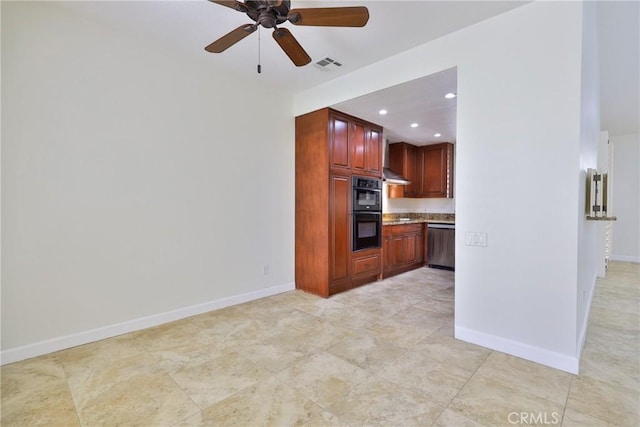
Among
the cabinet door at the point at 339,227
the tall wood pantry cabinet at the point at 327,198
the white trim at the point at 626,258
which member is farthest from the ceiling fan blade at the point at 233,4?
the white trim at the point at 626,258

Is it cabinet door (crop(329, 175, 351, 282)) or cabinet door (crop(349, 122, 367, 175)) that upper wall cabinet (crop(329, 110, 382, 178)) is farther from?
cabinet door (crop(329, 175, 351, 282))

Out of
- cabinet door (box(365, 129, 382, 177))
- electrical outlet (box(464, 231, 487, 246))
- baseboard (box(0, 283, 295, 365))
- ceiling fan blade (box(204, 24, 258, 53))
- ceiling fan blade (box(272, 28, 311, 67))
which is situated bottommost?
baseboard (box(0, 283, 295, 365))

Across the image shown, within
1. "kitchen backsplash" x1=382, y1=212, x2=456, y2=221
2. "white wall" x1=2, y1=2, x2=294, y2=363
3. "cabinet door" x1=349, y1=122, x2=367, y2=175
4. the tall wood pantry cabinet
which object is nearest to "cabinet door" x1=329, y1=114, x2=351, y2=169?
the tall wood pantry cabinet

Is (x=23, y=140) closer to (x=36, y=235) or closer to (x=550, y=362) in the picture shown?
(x=36, y=235)

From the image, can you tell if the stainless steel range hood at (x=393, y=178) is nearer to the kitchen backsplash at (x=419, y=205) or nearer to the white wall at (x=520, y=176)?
the kitchen backsplash at (x=419, y=205)

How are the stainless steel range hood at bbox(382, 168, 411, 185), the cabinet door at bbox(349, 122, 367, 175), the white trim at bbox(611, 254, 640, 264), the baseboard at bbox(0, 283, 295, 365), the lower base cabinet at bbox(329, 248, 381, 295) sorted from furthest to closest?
the white trim at bbox(611, 254, 640, 264) → the stainless steel range hood at bbox(382, 168, 411, 185) → the cabinet door at bbox(349, 122, 367, 175) → the lower base cabinet at bbox(329, 248, 381, 295) → the baseboard at bbox(0, 283, 295, 365)

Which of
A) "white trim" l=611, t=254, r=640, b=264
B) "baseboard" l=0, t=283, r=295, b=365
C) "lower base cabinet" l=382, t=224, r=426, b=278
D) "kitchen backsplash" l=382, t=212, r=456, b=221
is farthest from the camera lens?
"white trim" l=611, t=254, r=640, b=264

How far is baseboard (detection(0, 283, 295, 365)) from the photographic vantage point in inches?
92.4

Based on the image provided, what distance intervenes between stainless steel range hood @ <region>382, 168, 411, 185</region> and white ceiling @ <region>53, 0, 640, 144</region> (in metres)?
1.32

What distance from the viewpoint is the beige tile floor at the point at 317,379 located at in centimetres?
171

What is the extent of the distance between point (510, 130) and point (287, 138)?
2781 millimetres

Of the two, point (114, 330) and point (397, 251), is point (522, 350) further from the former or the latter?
point (114, 330)

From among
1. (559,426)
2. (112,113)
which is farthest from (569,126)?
(112,113)

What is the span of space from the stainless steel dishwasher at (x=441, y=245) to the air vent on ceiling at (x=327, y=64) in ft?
A: 11.9
